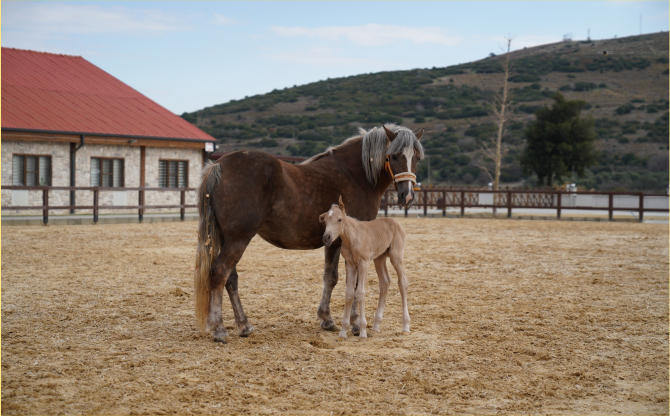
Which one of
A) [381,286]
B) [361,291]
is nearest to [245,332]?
[361,291]

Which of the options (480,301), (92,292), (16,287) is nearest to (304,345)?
(480,301)

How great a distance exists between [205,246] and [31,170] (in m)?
19.7

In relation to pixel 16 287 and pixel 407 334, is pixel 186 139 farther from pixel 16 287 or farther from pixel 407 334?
pixel 407 334

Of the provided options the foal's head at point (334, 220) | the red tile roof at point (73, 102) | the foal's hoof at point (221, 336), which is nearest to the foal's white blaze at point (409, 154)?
the foal's head at point (334, 220)

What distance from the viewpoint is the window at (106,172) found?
23.5m

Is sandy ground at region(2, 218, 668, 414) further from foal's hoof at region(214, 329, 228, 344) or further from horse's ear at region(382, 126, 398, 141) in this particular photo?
horse's ear at region(382, 126, 398, 141)

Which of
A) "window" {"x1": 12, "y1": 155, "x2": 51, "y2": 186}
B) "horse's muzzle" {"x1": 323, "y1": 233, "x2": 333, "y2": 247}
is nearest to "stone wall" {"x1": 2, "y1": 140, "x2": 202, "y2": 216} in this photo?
"window" {"x1": 12, "y1": 155, "x2": 51, "y2": 186}

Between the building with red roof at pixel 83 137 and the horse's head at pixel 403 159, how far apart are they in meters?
16.8

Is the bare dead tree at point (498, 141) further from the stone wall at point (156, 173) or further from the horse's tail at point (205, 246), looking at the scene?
A: the horse's tail at point (205, 246)

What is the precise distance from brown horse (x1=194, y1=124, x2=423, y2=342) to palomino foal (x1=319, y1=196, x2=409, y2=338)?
219 millimetres

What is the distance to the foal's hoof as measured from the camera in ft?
16.9

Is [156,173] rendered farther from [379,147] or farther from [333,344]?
[333,344]

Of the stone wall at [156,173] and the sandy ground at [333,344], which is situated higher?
the stone wall at [156,173]

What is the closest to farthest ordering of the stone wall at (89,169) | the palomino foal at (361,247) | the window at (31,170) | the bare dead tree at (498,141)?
the palomino foal at (361,247), the stone wall at (89,169), the window at (31,170), the bare dead tree at (498,141)
